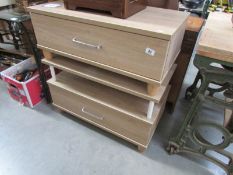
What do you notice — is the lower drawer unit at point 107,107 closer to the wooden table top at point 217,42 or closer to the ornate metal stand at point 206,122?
the ornate metal stand at point 206,122

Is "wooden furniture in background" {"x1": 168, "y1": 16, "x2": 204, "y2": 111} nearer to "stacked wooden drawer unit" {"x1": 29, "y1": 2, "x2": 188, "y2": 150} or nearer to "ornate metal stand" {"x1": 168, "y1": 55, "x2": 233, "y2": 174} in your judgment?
"stacked wooden drawer unit" {"x1": 29, "y1": 2, "x2": 188, "y2": 150}

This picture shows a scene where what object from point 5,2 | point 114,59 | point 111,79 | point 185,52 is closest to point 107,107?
point 111,79

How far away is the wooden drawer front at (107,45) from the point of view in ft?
2.35

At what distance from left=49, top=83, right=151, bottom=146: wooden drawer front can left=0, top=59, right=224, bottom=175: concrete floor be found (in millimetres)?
129

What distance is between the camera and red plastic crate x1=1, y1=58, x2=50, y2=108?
134 centimetres

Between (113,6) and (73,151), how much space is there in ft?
3.04

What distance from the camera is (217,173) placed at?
1.08 metres

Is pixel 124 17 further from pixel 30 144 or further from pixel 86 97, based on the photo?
pixel 30 144

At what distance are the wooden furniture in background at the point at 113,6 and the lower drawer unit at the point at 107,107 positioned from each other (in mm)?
497

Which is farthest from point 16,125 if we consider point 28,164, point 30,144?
point 28,164

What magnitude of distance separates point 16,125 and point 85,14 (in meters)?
1.01

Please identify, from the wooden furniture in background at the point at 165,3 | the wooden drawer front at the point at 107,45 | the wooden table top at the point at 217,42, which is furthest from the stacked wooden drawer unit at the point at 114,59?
the wooden furniture in background at the point at 165,3

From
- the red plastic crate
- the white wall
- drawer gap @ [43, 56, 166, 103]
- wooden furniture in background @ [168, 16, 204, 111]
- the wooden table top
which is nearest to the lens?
the wooden table top

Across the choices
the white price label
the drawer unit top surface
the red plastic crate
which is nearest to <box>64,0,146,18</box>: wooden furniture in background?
the drawer unit top surface
